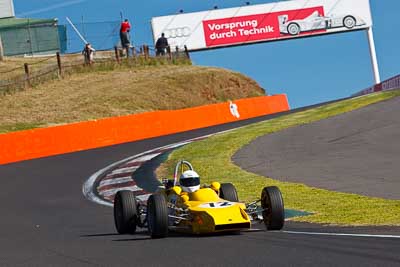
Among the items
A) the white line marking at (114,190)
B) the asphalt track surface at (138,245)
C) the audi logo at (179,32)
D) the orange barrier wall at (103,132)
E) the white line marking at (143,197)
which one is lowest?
the asphalt track surface at (138,245)

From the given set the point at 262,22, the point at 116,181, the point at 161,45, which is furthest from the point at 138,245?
the point at 262,22

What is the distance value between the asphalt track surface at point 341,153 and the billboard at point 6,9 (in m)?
40.6

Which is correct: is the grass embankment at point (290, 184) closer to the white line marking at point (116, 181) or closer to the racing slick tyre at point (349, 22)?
the white line marking at point (116, 181)

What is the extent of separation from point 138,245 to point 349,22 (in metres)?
61.9

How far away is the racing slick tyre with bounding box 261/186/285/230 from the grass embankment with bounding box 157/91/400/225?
41.7 inches

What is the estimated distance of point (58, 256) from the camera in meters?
10.9

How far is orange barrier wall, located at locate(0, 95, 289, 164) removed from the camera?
30.6m

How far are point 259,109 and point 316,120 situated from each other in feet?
47.3

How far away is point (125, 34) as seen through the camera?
53.5 meters

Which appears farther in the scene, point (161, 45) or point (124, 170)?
point (161, 45)

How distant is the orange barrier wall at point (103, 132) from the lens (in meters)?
30.6

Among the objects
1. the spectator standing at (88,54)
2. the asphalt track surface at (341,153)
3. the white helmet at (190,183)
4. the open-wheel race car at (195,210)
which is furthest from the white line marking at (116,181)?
the spectator standing at (88,54)

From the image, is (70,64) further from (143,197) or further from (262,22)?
(143,197)

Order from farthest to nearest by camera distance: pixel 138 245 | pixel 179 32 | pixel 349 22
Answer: pixel 349 22 < pixel 179 32 < pixel 138 245
